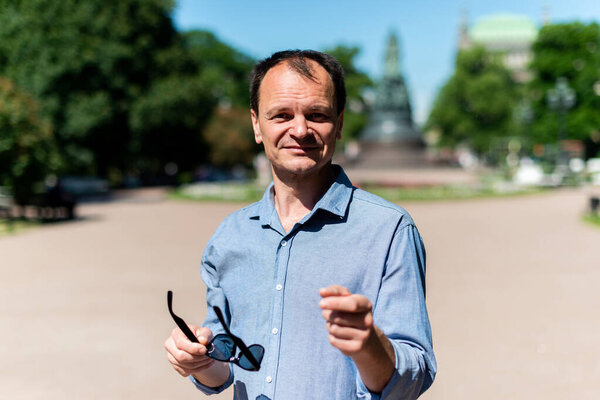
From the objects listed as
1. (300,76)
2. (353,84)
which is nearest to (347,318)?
(300,76)

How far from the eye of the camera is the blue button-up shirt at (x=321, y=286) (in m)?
1.57

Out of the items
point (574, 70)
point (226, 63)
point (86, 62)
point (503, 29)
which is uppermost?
point (503, 29)

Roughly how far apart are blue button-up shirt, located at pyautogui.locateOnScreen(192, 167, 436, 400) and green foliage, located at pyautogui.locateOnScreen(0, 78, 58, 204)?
59.0ft

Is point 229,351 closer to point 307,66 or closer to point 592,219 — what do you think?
point 307,66

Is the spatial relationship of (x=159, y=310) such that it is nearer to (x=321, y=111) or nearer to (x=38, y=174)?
(x=321, y=111)

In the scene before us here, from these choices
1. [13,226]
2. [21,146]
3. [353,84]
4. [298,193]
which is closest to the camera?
[298,193]

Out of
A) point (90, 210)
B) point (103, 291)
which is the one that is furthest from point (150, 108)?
point (103, 291)

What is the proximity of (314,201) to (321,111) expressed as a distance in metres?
0.29

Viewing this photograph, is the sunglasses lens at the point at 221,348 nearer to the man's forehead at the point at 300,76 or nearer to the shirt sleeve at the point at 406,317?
the shirt sleeve at the point at 406,317

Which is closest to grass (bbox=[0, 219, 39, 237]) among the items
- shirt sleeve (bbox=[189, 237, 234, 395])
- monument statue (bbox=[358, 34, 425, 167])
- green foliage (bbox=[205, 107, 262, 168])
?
shirt sleeve (bbox=[189, 237, 234, 395])

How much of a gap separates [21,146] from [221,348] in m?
18.7

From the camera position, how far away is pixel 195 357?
1.66m

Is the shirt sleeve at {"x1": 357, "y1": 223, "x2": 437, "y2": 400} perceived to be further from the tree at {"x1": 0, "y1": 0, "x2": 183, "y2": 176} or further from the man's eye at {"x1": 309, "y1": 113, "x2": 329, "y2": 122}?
the tree at {"x1": 0, "y1": 0, "x2": 183, "y2": 176}

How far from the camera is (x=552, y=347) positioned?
5.85 metres
